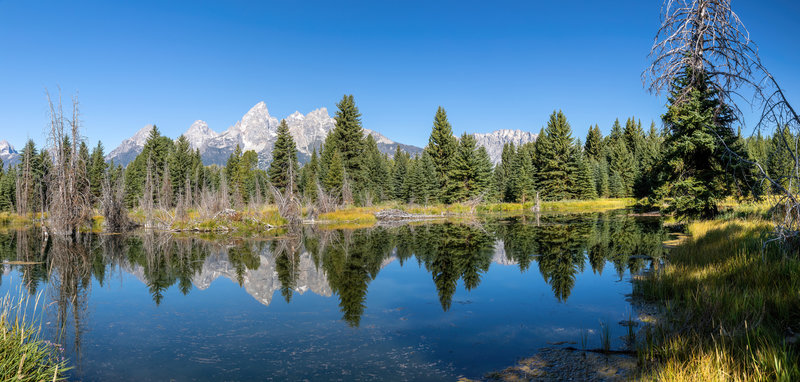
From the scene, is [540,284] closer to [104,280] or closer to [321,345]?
[321,345]

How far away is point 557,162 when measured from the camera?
5978 centimetres

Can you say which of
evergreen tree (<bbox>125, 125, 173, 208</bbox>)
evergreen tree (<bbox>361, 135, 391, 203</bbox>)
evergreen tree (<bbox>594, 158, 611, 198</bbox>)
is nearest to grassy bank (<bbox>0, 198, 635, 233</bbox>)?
evergreen tree (<bbox>594, 158, 611, 198</bbox>)

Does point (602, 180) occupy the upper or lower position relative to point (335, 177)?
Result: lower

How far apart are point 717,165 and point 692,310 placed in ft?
70.8

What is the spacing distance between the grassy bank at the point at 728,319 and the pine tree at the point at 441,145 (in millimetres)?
50234

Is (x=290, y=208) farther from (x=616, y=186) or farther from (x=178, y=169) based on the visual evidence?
(x=616, y=186)

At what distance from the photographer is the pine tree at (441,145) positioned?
60625 millimetres

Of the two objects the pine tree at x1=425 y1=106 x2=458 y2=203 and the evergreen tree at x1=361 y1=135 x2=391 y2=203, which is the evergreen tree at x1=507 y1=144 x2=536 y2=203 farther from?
the evergreen tree at x1=361 y1=135 x2=391 y2=203

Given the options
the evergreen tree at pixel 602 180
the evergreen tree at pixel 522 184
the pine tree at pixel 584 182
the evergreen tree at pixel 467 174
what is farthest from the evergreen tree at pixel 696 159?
the evergreen tree at pixel 602 180

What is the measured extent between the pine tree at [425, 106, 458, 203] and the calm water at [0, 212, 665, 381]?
4135 cm

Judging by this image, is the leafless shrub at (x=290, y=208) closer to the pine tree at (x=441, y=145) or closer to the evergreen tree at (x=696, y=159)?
the evergreen tree at (x=696, y=159)

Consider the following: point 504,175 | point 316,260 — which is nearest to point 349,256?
point 316,260

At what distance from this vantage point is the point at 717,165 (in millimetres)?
23578

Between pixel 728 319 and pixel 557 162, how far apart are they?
5706 centimetres
